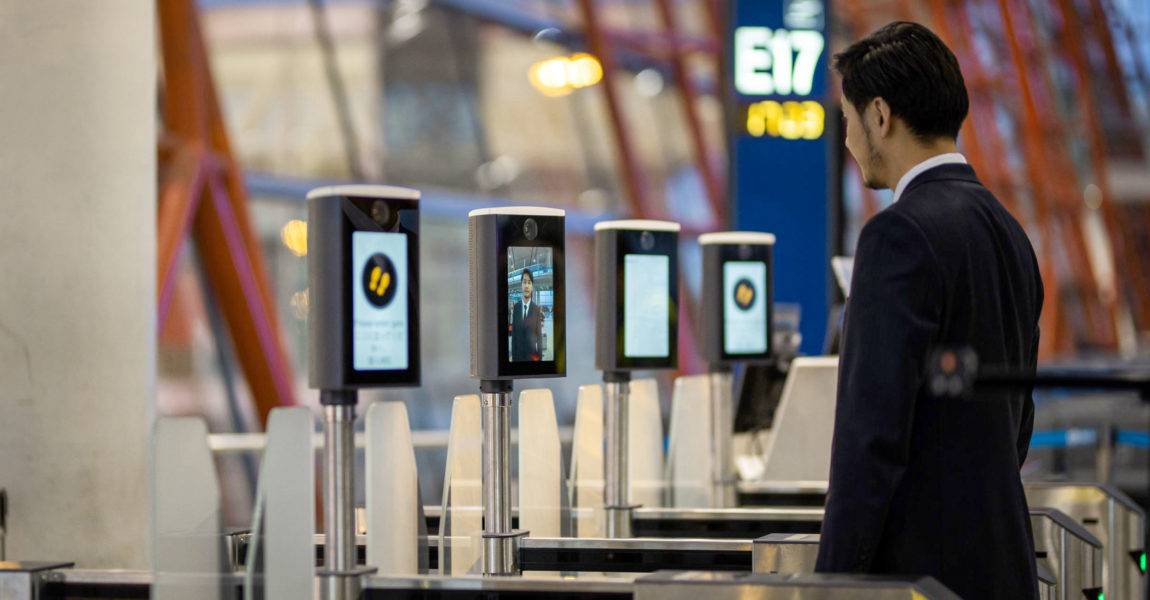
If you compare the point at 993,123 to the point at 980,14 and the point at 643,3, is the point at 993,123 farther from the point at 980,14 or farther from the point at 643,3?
the point at 643,3

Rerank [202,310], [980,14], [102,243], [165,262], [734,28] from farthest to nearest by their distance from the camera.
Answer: [980,14], [734,28], [202,310], [165,262], [102,243]

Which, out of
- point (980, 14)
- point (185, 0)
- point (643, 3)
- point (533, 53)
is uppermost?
point (980, 14)

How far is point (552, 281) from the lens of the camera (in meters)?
2.87

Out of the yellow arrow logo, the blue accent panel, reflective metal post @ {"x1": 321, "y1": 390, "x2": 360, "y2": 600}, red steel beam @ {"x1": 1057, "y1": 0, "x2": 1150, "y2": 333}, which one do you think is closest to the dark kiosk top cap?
the yellow arrow logo

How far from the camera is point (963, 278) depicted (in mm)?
2076

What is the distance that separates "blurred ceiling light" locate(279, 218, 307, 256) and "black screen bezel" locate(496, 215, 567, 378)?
481cm

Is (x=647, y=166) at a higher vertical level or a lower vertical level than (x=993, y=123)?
lower

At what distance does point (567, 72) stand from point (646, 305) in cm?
731

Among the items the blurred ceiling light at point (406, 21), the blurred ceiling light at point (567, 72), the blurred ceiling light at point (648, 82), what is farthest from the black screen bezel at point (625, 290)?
the blurred ceiling light at point (648, 82)

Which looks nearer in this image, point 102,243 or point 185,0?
point 102,243

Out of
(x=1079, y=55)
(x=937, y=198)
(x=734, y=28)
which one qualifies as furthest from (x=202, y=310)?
(x=1079, y=55)

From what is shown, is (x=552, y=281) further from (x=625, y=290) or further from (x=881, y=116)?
(x=881, y=116)

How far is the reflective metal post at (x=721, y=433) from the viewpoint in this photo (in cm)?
411

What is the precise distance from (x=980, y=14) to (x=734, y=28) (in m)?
13.1
